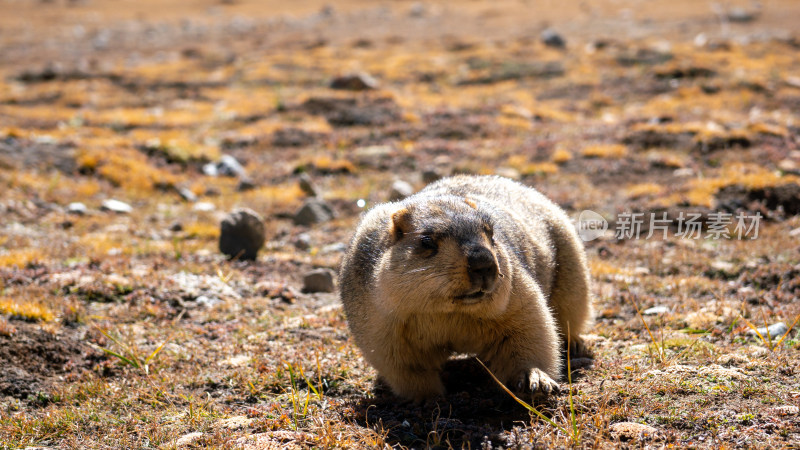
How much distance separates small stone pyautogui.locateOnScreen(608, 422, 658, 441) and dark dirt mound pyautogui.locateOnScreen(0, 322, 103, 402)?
18.3 ft

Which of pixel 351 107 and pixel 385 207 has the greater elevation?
pixel 385 207

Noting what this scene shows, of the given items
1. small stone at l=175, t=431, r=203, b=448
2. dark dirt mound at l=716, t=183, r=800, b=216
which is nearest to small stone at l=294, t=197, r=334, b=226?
dark dirt mound at l=716, t=183, r=800, b=216

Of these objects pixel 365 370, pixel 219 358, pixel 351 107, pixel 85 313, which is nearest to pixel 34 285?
pixel 85 313

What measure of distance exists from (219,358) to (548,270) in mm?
3914

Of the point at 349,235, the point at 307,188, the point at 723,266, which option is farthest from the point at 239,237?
the point at 723,266

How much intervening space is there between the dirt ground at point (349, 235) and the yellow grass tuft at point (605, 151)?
0.37 feet

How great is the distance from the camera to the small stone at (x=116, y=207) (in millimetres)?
15375

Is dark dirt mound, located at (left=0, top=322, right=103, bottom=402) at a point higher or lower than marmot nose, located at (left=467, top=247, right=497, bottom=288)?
lower

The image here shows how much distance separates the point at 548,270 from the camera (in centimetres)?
749

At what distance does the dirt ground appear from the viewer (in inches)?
243

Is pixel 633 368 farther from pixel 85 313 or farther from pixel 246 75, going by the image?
pixel 246 75

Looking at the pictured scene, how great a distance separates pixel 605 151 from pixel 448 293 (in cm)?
1459

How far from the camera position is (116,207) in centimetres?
1544

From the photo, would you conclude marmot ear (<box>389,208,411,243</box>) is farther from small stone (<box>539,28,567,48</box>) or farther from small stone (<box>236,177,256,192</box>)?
small stone (<box>539,28,567,48</box>)
